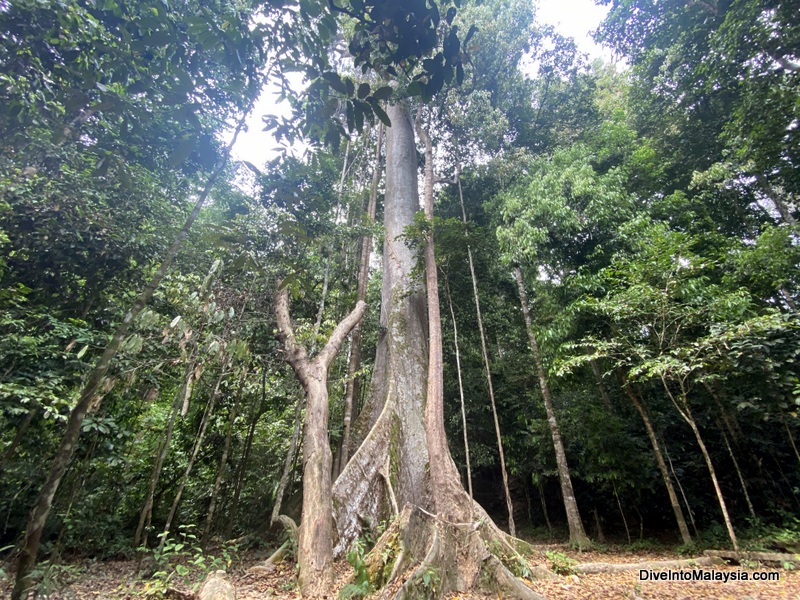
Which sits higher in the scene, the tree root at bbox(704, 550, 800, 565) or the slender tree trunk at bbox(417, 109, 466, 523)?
the slender tree trunk at bbox(417, 109, 466, 523)

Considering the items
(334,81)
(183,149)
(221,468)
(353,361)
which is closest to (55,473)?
(183,149)

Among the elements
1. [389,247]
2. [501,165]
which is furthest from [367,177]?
[389,247]

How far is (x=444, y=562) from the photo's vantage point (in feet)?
11.6

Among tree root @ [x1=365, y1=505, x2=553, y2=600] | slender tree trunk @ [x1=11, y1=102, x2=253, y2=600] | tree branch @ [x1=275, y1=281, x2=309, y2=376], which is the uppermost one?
tree branch @ [x1=275, y1=281, x2=309, y2=376]

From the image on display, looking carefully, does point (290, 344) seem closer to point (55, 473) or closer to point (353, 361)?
point (55, 473)

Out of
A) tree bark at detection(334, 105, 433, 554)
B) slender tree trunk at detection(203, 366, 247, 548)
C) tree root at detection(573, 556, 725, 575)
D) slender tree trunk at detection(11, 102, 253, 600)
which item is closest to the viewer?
slender tree trunk at detection(11, 102, 253, 600)

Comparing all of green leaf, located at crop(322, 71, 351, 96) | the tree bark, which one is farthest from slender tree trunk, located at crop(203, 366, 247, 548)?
green leaf, located at crop(322, 71, 351, 96)

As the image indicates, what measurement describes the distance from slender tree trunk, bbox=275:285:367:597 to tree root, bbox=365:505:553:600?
1.71 feet

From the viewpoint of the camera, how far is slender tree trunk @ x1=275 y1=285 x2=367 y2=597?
10.2 ft

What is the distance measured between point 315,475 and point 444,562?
61.8 inches

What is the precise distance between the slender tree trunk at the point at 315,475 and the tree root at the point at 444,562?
522mm

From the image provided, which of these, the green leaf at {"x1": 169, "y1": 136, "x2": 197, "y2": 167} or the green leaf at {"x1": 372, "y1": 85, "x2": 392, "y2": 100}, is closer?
the green leaf at {"x1": 372, "y1": 85, "x2": 392, "y2": 100}

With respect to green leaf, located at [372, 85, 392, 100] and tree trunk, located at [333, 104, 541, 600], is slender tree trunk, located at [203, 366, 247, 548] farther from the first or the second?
green leaf, located at [372, 85, 392, 100]

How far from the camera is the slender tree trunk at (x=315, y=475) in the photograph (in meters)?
3.11
